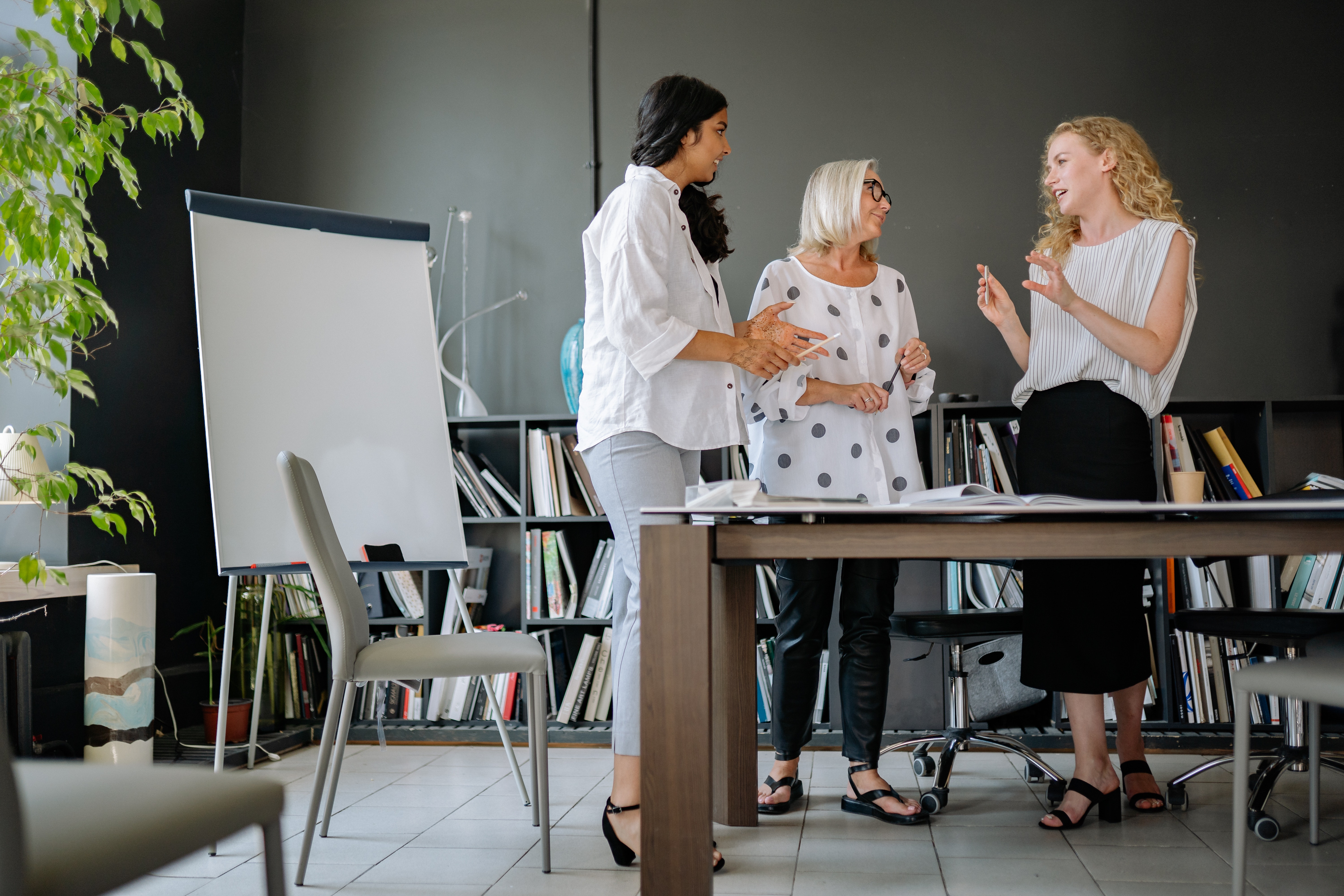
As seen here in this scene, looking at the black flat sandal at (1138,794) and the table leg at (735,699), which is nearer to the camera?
the table leg at (735,699)

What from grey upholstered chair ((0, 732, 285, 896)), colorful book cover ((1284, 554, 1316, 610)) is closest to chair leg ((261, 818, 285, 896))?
grey upholstered chair ((0, 732, 285, 896))

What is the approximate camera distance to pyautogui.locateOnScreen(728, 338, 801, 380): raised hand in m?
1.83

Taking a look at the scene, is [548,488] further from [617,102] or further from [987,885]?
[987,885]

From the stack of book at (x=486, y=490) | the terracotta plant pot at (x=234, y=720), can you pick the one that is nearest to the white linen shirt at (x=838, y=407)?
the stack of book at (x=486, y=490)

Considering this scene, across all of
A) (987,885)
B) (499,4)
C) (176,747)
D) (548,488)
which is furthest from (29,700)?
(499,4)

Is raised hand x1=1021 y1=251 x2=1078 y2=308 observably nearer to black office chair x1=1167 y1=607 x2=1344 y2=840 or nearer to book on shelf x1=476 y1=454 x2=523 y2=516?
black office chair x1=1167 y1=607 x2=1344 y2=840

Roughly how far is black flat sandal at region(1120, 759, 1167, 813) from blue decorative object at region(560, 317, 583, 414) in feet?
6.31

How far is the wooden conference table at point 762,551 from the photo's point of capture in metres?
1.14

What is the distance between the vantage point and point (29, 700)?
2498 millimetres

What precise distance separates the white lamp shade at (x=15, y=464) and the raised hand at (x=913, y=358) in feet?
6.89

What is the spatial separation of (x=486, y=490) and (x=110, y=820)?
2617 mm

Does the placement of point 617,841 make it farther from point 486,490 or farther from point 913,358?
point 486,490

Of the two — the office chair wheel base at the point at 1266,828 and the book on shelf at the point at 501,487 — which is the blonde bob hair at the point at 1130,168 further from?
the book on shelf at the point at 501,487

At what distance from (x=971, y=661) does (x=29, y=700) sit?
258 centimetres
